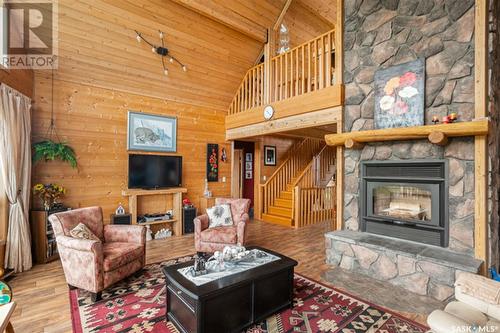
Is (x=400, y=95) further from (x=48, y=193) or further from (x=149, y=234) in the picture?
(x=48, y=193)

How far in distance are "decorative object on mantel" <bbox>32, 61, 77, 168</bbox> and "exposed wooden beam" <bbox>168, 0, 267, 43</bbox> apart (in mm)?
2743

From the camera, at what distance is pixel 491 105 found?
285 cm

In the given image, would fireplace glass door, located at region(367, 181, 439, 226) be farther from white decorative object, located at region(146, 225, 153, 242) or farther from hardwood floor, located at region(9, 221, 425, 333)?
white decorative object, located at region(146, 225, 153, 242)

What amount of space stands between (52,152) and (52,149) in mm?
48

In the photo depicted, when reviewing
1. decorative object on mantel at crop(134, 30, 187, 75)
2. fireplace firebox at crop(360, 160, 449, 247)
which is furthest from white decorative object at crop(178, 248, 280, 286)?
decorative object on mantel at crop(134, 30, 187, 75)

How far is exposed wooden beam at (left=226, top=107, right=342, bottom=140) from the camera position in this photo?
404cm

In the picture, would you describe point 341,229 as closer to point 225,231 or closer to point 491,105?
point 225,231

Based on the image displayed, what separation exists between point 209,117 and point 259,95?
52.9 inches

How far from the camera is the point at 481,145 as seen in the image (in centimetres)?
271

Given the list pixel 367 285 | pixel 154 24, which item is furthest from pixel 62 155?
pixel 367 285

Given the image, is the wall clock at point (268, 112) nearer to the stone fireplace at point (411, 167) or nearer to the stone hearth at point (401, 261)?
the stone fireplace at point (411, 167)

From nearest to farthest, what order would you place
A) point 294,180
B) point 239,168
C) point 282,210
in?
point 282,210, point 239,168, point 294,180

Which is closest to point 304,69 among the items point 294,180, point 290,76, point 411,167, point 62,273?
point 290,76

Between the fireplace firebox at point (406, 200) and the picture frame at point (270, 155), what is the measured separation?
3952mm
